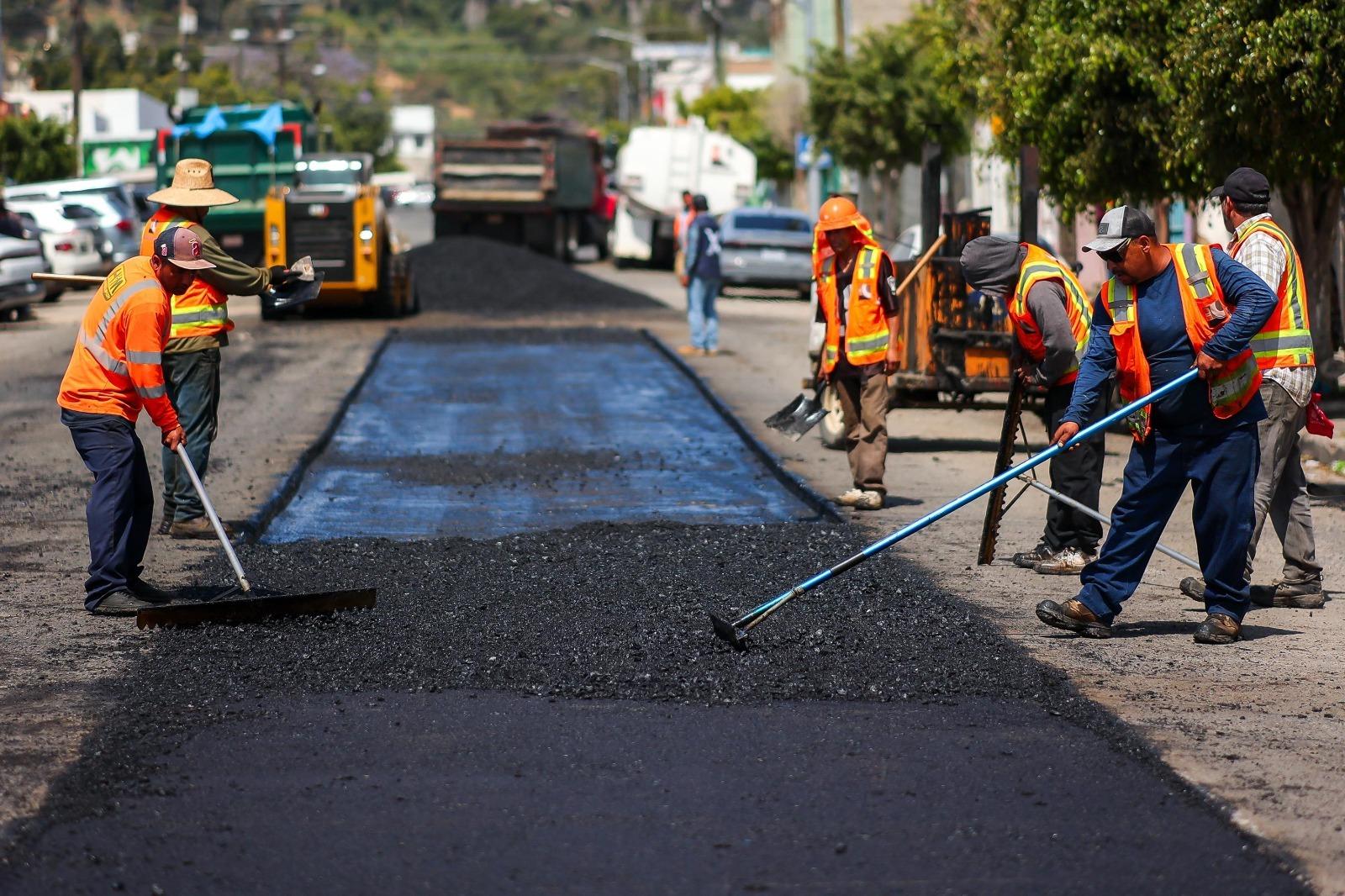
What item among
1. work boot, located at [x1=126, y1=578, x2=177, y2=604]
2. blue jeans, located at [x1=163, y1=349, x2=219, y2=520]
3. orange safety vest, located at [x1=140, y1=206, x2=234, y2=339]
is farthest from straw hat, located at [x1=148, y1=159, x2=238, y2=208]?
work boot, located at [x1=126, y1=578, x2=177, y2=604]

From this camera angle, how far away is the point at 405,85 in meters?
165

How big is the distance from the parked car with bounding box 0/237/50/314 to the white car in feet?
11.1

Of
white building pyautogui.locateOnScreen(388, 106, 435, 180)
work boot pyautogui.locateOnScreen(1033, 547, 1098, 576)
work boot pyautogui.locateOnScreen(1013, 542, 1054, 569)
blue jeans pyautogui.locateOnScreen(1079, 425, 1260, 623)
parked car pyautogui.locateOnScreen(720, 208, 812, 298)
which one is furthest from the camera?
white building pyautogui.locateOnScreen(388, 106, 435, 180)

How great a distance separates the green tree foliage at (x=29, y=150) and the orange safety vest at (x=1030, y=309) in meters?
47.6

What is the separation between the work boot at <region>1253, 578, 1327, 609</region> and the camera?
340 inches

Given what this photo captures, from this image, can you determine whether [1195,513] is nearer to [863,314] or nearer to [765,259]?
[863,314]

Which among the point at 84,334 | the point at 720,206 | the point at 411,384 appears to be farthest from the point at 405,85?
the point at 84,334

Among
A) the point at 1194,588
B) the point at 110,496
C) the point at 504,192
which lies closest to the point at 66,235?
the point at 504,192

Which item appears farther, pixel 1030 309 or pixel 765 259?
pixel 765 259

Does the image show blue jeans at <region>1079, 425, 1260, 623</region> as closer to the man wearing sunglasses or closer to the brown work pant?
the man wearing sunglasses

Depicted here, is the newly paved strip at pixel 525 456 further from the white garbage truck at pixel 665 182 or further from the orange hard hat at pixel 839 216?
the white garbage truck at pixel 665 182

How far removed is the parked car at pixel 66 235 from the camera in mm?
31403

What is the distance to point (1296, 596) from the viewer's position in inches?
340

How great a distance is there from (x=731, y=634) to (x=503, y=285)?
81.4 ft
